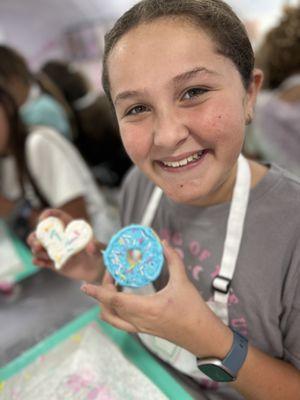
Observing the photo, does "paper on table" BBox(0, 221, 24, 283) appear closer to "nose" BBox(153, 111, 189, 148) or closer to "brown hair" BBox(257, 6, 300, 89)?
"nose" BBox(153, 111, 189, 148)

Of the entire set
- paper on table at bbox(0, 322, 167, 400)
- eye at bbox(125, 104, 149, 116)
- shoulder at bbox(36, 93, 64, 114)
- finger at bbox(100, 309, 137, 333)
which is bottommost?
paper on table at bbox(0, 322, 167, 400)

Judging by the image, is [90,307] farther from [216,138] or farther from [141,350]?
[216,138]

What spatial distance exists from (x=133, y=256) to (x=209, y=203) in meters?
0.23

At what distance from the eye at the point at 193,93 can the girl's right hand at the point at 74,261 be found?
445mm

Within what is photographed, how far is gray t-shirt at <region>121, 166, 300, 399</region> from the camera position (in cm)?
66

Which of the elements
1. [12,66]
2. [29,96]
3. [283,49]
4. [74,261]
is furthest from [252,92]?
[29,96]

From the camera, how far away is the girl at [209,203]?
0.57m

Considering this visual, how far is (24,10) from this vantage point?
3273 millimetres

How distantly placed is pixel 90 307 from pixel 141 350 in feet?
0.97

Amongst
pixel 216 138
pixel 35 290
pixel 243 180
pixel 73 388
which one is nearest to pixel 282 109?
pixel 243 180

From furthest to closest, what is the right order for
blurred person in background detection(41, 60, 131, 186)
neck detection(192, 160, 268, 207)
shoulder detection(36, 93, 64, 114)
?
blurred person in background detection(41, 60, 131, 186) < shoulder detection(36, 93, 64, 114) < neck detection(192, 160, 268, 207)

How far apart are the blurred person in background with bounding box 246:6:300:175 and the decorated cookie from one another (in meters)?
1.33

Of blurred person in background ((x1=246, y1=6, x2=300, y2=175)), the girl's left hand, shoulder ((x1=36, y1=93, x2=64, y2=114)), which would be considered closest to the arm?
the girl's left hand

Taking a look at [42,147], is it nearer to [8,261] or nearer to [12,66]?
[8,261]
